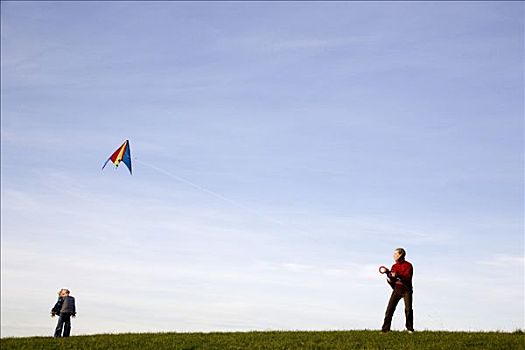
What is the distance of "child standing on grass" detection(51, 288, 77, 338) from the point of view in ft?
88.0

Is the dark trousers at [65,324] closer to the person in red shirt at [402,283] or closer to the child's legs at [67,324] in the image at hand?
the child's legs at [67,324]

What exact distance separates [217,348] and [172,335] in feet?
11.5

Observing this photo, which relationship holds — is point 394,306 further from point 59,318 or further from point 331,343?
point 59,318

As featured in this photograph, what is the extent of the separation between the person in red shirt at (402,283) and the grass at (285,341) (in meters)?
0.69

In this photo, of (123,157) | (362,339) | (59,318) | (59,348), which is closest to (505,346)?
(362,339)

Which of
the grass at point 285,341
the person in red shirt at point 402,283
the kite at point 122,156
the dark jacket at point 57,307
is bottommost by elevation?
the grass at point 285,341

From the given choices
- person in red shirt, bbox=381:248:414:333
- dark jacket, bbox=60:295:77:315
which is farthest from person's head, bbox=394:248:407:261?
dark jacket, bbox=60:295:77:315

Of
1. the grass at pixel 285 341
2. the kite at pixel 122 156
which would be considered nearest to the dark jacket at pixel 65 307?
the grass at pixel 285 341

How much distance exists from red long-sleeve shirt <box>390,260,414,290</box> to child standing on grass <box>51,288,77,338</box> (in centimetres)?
1266

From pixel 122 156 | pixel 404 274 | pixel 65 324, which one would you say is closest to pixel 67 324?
pixel 65 324

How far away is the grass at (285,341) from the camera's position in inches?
812

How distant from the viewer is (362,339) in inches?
856

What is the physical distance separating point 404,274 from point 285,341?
421 centimetres

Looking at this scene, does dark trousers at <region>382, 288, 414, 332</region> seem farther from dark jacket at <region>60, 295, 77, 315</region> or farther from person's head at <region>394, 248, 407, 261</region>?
dark jacket at <region>60, 295, 77, 315</region>
